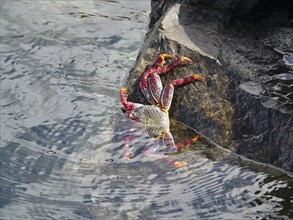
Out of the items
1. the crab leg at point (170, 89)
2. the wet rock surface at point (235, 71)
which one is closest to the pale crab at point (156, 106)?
the crab leg at point (170, 89)

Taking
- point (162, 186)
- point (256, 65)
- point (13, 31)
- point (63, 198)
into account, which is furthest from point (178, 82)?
point (13, 31)

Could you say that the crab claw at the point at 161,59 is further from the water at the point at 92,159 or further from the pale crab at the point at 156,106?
the water at the point at 92,159

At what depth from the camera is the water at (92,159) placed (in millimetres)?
5855

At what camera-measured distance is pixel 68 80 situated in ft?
27.0

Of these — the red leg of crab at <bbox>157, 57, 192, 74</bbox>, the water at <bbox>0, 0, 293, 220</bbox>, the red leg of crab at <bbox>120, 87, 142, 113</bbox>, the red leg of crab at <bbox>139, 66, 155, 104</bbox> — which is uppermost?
the red leg of crab at <bbox>157, 57, 192, 74</bbox>

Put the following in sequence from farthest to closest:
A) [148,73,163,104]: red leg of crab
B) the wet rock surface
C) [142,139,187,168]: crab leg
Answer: [148,73,163,104]: red leg of crab < [142,139,187,168]: crab leg < the wet rock surface

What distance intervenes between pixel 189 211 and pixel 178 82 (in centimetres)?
167

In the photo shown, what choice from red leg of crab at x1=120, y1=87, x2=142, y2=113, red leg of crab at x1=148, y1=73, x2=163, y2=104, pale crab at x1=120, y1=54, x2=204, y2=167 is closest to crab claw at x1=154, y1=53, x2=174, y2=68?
pale crab at x1=120, y1=54, x2=204, y2=167

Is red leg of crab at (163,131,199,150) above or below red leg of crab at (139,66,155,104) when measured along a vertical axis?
below

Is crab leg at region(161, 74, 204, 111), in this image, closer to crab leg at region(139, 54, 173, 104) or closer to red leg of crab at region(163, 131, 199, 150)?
crab leg at region(139, 54, 173, 104)

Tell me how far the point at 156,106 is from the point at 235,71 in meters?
0.99

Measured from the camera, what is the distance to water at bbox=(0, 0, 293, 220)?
5855mm

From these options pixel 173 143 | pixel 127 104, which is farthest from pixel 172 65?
pixel 173 143

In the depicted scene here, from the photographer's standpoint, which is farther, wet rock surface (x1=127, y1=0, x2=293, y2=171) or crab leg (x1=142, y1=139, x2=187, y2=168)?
crab leg (x1=142, y1=139, x2=187, y2=168)
